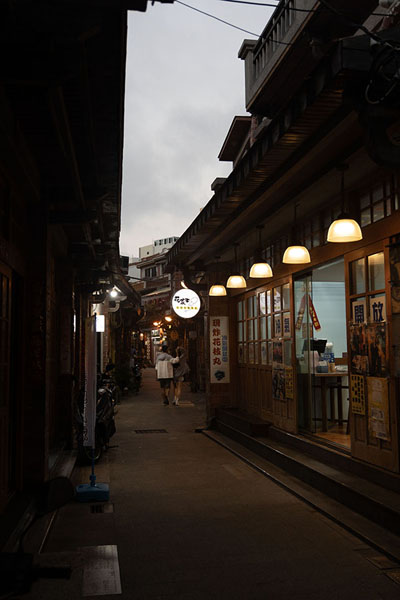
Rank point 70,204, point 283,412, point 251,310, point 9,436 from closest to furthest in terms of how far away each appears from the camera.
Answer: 1. point 9,436
2. point 70,204
3. point 283,412
4. point 251,310

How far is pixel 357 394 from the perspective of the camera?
782 centimetres

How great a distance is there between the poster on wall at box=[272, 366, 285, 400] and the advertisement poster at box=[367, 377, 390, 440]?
11.9 ft

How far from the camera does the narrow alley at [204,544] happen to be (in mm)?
4887

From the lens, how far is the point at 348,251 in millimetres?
8125

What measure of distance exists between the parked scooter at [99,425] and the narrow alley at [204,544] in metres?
0.45

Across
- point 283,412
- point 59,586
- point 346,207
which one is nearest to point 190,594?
point 59,586

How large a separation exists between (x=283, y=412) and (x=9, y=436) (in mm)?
5807

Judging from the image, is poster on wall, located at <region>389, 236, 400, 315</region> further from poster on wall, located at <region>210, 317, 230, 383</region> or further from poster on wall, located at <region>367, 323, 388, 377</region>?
poster on wall, located at <region>210, 317, 230, 383</region>

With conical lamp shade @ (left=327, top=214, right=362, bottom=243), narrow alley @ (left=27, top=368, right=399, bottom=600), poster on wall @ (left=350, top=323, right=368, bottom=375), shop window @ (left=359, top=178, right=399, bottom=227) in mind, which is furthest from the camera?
poster on wall @ (left=350, top=323, right=368, bottom=375)

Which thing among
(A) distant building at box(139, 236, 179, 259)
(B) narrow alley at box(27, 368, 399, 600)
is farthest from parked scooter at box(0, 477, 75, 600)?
(A) distant building at box(139, 236, 179, 259)

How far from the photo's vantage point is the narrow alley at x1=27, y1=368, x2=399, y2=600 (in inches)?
192

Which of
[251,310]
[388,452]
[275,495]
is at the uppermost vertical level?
[251,310]

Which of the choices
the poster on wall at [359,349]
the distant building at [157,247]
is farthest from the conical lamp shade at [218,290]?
the distant building at [157,247]

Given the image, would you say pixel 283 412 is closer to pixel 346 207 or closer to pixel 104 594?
pixel 346 207
